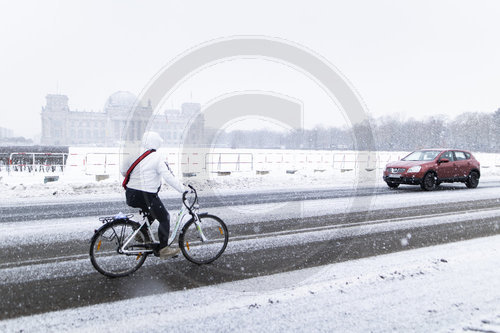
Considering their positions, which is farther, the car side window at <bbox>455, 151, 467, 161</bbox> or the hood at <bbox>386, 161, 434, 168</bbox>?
the car side window at <bbox>455, 151, 467, 161</bbox>

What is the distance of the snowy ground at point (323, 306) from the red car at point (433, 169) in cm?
1000

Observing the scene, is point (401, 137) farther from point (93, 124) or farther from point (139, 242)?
point (139, 242)

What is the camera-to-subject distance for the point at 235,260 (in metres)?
5.45

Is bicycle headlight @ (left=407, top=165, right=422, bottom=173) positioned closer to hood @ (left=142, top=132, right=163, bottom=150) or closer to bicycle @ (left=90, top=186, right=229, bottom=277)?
bicycle @ (left=90, top=186, right=229, bottom=277)

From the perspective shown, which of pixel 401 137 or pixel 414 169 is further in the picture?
pixel 401 137

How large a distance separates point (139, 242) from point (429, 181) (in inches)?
505

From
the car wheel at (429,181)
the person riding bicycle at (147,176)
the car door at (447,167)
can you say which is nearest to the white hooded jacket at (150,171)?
the person riding bicycle at (147,176)

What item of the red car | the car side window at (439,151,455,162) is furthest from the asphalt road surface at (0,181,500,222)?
the car side window at (439,151,455,162)

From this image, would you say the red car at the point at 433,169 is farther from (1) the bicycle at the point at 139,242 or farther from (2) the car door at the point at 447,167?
(1) the bicycle at the point at 139,242

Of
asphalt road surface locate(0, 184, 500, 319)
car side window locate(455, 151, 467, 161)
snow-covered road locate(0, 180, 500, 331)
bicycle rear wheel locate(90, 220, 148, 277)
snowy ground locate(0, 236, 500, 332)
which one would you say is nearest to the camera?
snowy ground locate(0, 236, 500, 332)

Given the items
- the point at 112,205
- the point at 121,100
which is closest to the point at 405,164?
the point at 112,205

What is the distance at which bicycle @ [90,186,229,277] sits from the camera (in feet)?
15.7

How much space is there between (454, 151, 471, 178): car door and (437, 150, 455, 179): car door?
230 millimetres

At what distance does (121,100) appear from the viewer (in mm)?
117438
